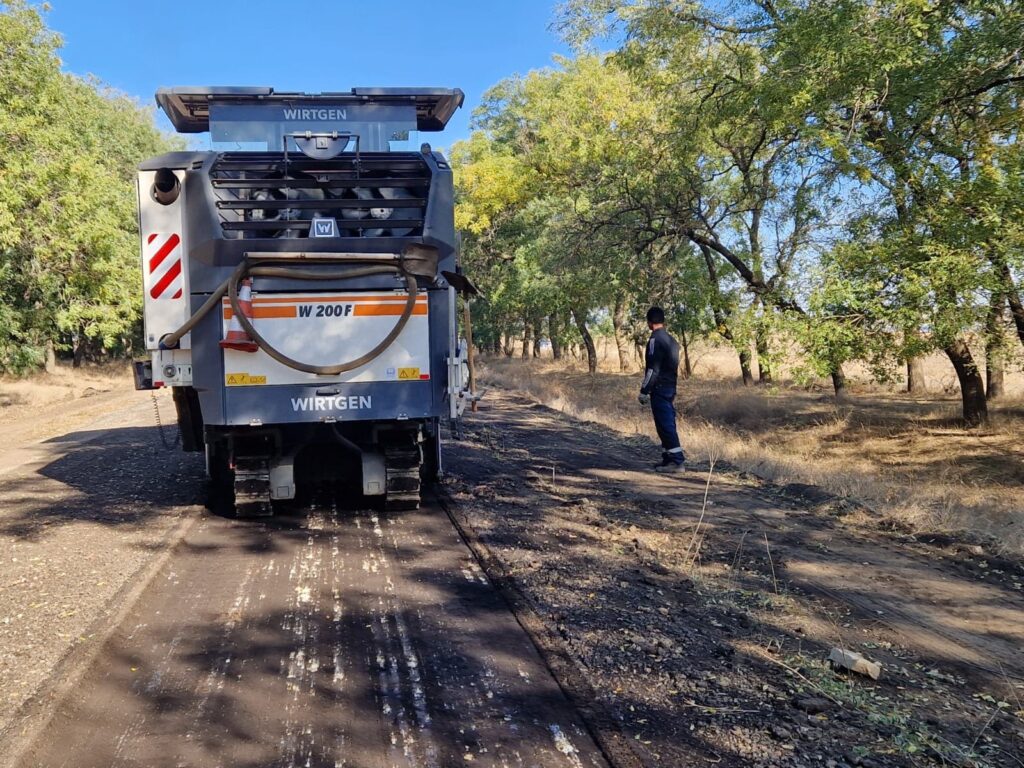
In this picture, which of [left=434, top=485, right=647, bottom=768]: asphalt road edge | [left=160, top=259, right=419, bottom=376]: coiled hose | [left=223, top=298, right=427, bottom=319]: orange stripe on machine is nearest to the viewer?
[left=434, top=485, right=647, bottom=768]: asphalt road edge

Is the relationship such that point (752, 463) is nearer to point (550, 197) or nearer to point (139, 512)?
point (139, 512)

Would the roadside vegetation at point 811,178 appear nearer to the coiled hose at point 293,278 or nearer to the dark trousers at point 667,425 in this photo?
the dark trousers at point 667,425

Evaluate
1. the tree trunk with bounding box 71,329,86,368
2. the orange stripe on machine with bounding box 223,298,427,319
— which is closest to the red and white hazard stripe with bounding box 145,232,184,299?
the orange stripe on machine with bounding box 223,298,427,319

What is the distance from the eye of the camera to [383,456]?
710 cm

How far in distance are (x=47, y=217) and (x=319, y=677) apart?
60.5 ft

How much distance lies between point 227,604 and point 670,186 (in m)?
14.6

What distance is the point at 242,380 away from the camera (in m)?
6.33

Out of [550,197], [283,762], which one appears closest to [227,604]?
[283,762]

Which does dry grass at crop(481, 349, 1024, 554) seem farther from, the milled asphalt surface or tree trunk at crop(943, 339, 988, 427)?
the milled asphalt surface

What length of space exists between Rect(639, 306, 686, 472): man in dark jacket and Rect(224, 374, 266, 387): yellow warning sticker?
4.93 metres

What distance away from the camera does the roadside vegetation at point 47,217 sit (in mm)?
17031

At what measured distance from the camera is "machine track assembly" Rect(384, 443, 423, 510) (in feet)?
23.1

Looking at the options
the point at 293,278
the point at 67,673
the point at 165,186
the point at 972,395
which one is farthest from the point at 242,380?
the point at 972,395

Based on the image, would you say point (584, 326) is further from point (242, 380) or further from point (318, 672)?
point (318, 672)
